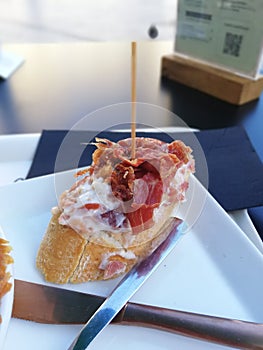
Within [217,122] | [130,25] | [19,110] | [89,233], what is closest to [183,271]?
[89,233]

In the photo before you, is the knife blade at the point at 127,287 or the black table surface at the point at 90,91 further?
the black table surface at the point at 90,91

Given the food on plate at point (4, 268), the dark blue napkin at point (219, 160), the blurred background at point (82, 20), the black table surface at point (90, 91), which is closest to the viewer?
the food on plate at point (4, 268)

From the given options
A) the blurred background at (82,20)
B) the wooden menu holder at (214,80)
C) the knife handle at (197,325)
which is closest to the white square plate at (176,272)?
the knife handle at (197,325)

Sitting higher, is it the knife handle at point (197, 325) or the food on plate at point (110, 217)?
the food on plate at point (110, 217)

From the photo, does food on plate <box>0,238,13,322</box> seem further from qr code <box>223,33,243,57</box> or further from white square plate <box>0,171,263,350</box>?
qr code <box>223,33,243,57</box>

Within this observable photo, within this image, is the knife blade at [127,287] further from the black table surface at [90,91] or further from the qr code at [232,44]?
the qr code at [232,44]

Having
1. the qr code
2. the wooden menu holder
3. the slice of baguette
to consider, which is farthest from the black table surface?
the slice of baguette
